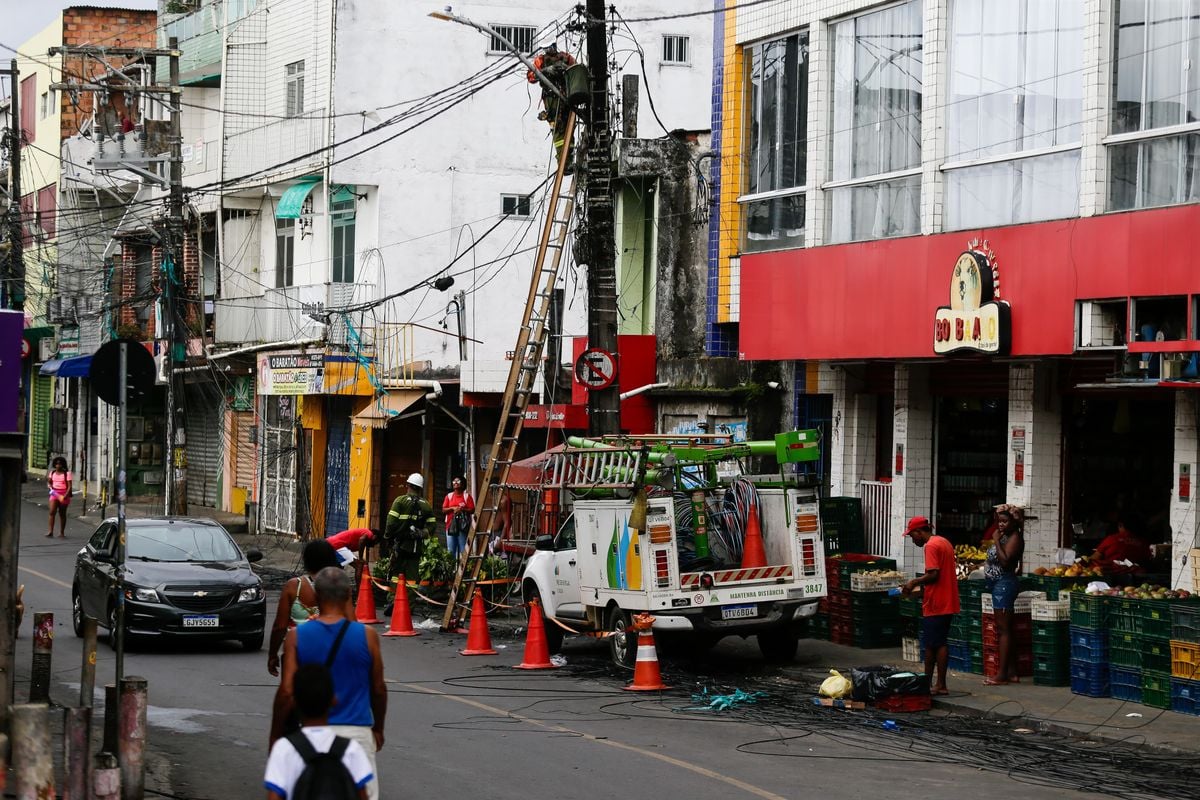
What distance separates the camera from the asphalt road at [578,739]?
11.3 m

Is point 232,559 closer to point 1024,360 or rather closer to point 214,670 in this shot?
point 214,670

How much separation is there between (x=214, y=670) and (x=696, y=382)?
931 cm

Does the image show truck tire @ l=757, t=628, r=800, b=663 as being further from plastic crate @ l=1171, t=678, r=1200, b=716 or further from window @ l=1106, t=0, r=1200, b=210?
window @ l=1106, t=0, r=1200, b=210

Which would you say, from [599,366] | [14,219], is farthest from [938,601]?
[14,219]

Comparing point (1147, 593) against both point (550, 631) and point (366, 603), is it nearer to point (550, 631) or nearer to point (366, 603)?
point (550, 631)

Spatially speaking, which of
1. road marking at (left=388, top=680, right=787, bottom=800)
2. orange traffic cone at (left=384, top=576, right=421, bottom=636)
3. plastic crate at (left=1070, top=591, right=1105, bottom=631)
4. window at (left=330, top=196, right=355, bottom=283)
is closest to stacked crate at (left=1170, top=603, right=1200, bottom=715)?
plastic crate at (left=1070, top=591, right=1105, bottom=631)

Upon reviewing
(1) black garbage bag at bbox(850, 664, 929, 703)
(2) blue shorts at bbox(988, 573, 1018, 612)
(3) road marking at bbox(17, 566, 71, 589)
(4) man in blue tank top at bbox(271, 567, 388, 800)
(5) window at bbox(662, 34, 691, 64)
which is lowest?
(3) road marking at bbox(17, 566, 71, 589)

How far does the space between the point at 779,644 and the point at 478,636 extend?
11.6 feet

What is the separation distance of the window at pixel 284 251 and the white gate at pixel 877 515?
66.3ft

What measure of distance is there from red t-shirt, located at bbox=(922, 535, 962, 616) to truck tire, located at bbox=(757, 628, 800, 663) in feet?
8.55

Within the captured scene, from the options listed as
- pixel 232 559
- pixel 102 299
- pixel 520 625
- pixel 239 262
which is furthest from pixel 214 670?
pixel 102 299

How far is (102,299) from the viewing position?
50250 mm

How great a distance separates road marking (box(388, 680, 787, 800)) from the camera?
11.1 meters

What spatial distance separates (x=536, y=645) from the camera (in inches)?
694
